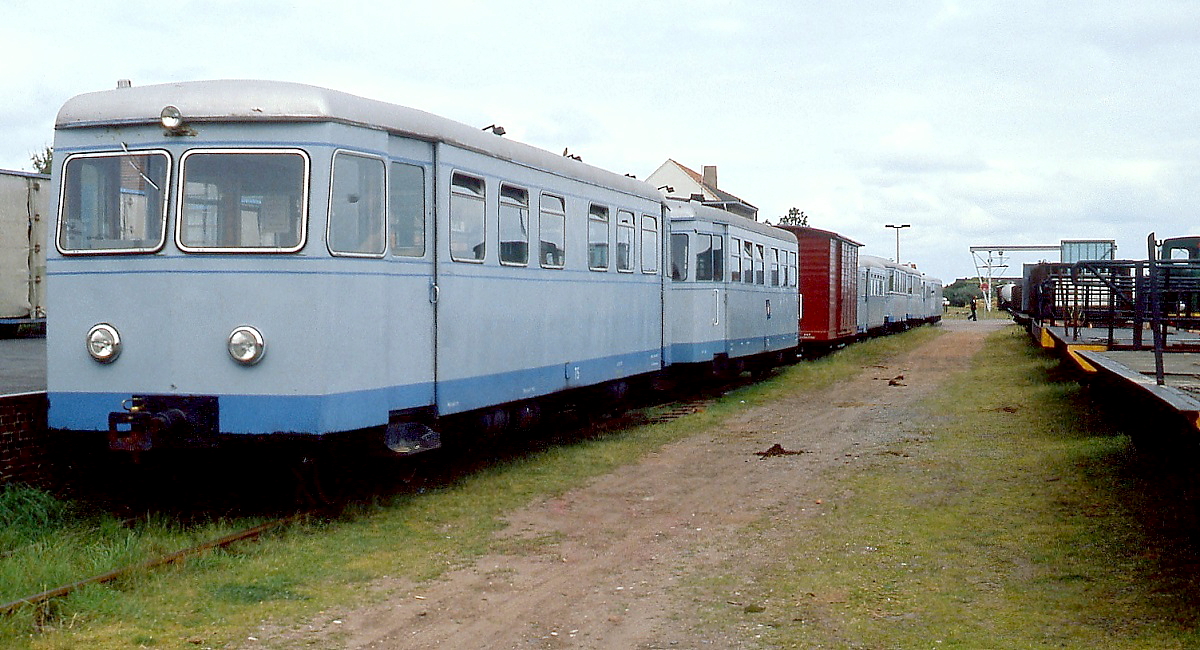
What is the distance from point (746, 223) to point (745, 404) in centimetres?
379

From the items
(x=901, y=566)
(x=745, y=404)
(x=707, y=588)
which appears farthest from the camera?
(x=745, y=404)

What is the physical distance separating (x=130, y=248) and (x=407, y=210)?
6.60 ft

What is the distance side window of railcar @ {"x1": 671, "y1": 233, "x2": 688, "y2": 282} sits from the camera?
685 inches

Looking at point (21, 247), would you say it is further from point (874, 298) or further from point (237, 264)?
point (874, 298)

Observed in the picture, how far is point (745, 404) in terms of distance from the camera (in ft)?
58.3

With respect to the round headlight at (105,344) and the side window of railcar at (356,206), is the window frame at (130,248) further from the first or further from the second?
the side window of railcar at (356,206)

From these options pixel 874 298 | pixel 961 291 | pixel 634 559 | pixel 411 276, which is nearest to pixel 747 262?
pixel 411 276

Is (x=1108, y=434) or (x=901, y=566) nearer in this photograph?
(x=901, y=566)

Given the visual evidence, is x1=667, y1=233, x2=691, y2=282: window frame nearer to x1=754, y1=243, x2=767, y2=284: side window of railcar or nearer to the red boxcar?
x1=754, y1=243, x2=767, y2=284: side window of railcar

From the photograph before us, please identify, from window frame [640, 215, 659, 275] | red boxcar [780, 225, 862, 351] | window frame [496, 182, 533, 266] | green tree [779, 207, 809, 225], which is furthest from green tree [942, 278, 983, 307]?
window frame [496, 182, 533, 266]

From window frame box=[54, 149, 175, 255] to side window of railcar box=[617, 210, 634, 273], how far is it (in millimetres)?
6420

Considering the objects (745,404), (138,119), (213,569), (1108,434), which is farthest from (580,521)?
(745,404)

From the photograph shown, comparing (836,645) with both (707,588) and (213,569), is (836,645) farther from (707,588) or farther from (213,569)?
(213,569)

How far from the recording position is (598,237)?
13.1m
